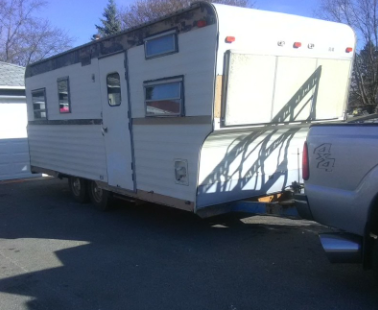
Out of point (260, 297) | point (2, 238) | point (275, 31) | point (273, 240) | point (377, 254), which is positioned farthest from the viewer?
point (2, 238)

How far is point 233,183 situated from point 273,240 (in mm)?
986

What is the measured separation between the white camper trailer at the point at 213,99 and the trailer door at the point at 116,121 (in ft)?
0.06

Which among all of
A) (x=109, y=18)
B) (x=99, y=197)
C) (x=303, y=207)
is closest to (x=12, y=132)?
(x=99, y=197)

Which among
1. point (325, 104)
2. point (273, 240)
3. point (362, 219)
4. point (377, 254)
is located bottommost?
point (273, 240)

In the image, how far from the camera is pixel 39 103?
9.95 metres

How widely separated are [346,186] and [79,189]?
251 inches

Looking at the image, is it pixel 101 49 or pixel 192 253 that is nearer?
pixel 192 253

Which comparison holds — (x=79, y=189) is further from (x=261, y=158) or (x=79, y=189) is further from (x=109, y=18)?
(x=109, y=18)

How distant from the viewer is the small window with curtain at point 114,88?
277 inches

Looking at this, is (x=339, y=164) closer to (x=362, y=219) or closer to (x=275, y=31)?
(x=362, y=219)

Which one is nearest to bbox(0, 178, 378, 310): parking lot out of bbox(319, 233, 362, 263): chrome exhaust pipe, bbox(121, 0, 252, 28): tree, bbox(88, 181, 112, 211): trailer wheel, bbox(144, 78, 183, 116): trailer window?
bbox(88, 181, 112, 211): trailer wheel

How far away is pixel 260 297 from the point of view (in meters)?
4.30

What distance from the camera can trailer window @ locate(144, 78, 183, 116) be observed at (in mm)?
5762

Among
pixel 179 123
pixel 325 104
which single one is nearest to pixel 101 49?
pixel 179 123
